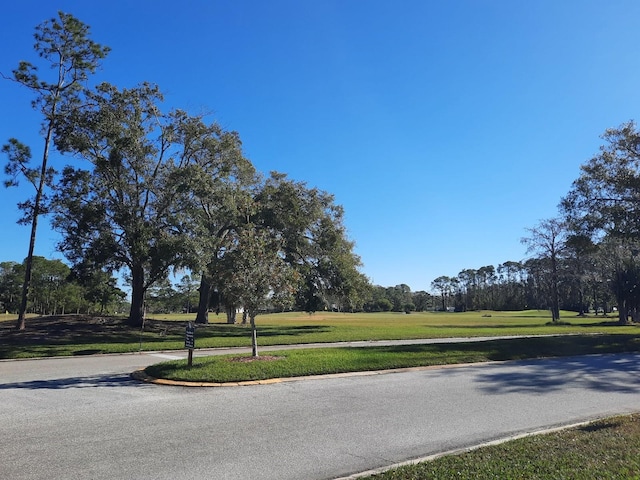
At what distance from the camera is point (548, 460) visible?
17.0 feet

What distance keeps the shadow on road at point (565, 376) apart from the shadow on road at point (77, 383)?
26.8 feet

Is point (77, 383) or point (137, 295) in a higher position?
point (137, 295)

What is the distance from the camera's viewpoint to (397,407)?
8.34 metres

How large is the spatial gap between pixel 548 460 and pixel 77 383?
9.85 meters

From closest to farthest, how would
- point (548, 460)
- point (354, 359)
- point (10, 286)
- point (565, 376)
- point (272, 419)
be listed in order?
1. point (548, 460)
2. point (272, 419)
3. point (565, 376)
4. point (354, 359)
5. point (10, 286)

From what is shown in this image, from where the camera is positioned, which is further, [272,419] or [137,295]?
[137,295]

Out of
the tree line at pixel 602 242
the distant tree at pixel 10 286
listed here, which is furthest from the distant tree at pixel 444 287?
the distant tree at pixel 10 286

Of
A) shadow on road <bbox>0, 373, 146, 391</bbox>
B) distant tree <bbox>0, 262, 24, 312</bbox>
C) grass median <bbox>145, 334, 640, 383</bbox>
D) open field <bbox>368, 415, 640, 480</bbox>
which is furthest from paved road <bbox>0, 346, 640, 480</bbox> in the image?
distant tree <bbox>0, 262, 24, 312</bbox>

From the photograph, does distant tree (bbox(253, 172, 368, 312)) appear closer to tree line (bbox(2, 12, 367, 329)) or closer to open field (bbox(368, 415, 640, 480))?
tree line (bbox(2, 12, 367, 329))

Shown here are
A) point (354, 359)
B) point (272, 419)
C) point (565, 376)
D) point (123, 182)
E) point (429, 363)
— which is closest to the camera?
point (272, 419)

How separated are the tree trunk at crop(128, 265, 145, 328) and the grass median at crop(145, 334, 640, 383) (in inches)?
638

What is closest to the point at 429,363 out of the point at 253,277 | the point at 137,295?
the point at 253,277

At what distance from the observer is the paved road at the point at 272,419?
5.41 metres

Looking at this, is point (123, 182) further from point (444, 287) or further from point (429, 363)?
point (444, 287)
